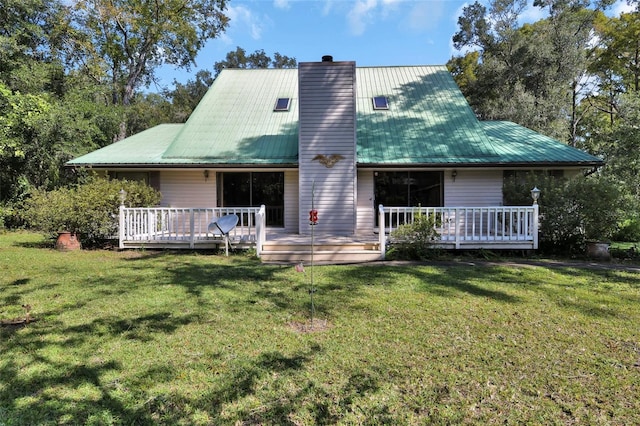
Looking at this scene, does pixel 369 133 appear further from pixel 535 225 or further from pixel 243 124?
pixel 535 225

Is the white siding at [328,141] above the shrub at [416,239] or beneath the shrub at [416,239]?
above

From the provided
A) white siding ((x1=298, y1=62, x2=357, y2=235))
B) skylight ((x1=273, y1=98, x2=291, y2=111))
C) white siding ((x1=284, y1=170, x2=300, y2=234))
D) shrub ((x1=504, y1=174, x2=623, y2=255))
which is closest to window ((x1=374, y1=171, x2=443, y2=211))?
white siding ((x1=298, y1=62, x2=357, y2=235))

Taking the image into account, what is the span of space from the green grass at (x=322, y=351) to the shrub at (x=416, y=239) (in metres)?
2.00

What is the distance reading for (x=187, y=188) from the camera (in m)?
12.0

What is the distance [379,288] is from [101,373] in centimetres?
406

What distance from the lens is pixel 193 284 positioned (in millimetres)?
6254

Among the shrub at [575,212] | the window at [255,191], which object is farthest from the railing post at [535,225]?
the window at [255,191]

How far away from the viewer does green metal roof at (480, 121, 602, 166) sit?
429 inches

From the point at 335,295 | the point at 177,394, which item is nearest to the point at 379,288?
the point at 335,295

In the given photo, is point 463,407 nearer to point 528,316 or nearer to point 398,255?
point 528,316

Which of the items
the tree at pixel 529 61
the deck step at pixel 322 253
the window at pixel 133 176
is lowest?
the deck step at pixel 322 253

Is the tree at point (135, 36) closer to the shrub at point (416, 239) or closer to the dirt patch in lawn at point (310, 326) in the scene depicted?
the shrub at point (416, 239)

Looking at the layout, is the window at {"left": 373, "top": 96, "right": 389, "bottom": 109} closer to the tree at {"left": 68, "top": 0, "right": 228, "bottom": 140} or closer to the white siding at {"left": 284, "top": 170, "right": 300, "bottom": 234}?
the white siding at {"left": 284, "top": 170, "right": 300, "bottom": 234}

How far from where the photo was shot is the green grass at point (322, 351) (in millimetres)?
2781
